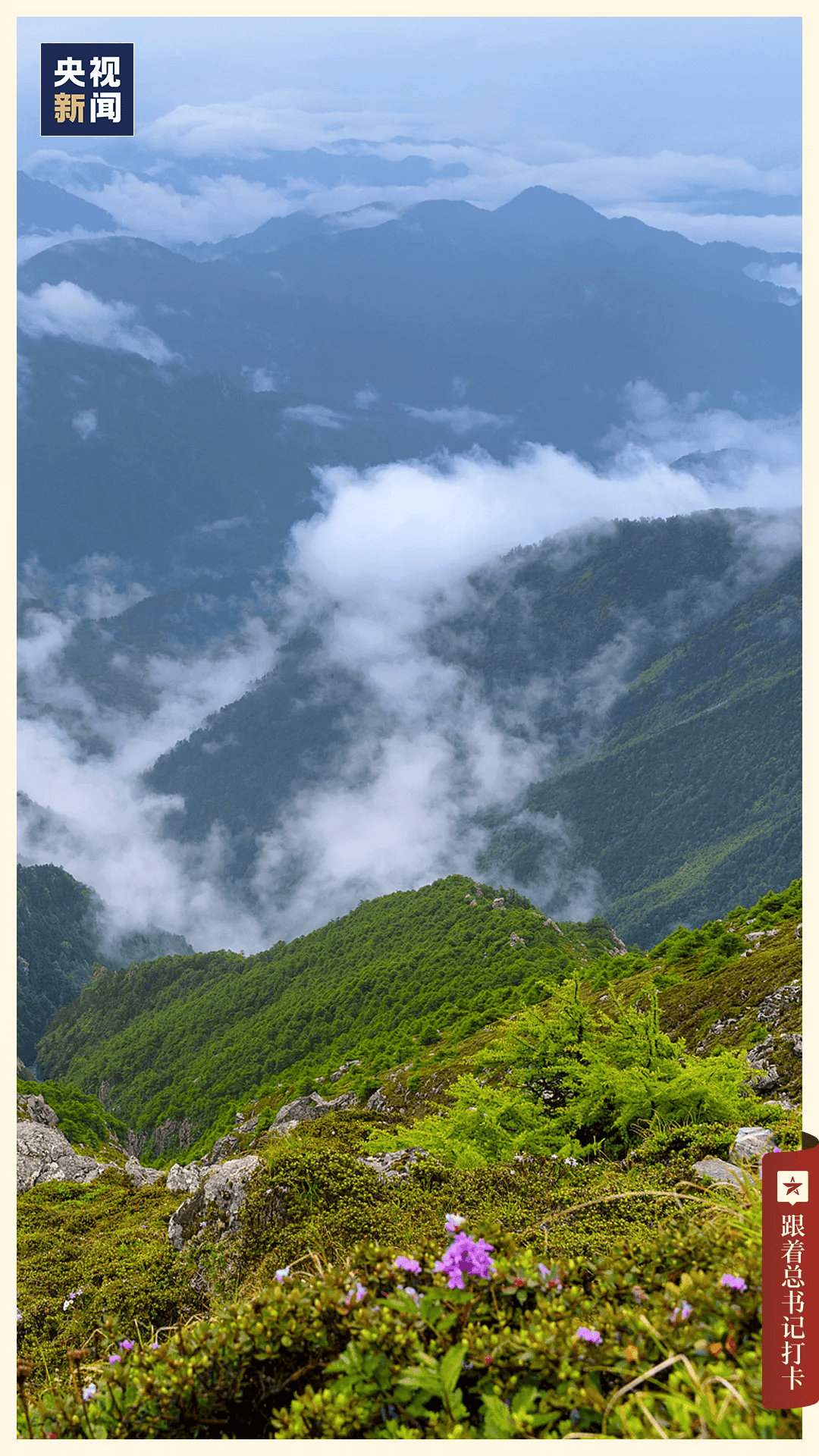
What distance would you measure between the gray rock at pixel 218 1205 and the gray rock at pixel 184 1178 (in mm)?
4653

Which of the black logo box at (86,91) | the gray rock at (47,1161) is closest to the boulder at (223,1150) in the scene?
the gray rock at (47,1161)

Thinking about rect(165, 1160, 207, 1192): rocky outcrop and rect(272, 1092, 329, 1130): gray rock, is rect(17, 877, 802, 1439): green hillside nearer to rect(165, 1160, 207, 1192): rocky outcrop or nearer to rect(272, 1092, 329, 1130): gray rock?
rect(165, 1160, 207, 1192): rocky outcrop

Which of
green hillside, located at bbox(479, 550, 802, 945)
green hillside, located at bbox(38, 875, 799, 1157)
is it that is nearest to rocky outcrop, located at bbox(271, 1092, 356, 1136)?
green hillside, located at bbox(38, 875, 799, 1157)

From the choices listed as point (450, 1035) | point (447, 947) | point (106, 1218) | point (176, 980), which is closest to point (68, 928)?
point (176, 980)

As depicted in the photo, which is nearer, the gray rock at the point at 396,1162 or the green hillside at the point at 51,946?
the gray rock at the point at 396,1162

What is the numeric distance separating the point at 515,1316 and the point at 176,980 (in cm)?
10056

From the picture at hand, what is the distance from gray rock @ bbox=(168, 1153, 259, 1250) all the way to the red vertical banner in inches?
193

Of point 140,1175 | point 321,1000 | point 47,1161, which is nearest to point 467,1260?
point 140,1175

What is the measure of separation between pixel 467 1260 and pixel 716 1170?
9.41ft

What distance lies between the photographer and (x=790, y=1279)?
3.40 m

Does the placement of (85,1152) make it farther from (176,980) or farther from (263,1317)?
(176,980)

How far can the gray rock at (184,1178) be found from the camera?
41.7 feet

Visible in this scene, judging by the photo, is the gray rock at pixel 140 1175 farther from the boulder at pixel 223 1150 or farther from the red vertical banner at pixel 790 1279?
the red vertical banner at pixel 790 1279
